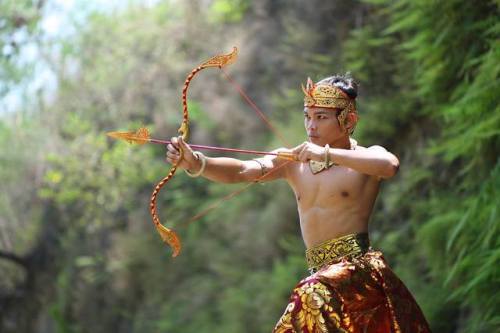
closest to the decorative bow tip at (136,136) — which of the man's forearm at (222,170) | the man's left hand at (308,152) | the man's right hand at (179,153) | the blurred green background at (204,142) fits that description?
the man's right hand at (179,153)

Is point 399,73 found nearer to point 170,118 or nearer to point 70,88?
point 170,118

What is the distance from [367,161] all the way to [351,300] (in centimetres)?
62

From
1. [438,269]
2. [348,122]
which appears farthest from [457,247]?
[348,122]

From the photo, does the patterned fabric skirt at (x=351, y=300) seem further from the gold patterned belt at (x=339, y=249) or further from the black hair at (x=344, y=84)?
the black hair at (x=344, y=84)

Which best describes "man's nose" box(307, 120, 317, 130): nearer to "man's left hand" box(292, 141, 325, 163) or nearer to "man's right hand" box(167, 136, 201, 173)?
"man's left hand" box(292, 141, 325, 163)

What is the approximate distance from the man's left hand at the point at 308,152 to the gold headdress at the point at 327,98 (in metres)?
0.40

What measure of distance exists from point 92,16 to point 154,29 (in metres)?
1.02

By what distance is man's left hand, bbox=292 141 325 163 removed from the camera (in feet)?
13.7

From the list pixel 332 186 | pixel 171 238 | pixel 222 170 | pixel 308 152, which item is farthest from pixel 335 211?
pixel 171 238

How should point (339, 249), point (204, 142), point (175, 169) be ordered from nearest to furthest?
1. point (175, 169)
2. point (339, 249)
3. point (204, 142)

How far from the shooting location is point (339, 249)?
4.46 m

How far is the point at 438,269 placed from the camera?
24.6ft

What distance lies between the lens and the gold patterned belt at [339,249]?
175 inches

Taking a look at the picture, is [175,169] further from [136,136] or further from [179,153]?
[136,136]
